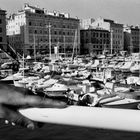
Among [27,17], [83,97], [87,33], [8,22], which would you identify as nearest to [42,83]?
[83,97]

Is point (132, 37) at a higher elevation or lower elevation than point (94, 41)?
higher

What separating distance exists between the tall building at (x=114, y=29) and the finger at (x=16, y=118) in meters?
73.7

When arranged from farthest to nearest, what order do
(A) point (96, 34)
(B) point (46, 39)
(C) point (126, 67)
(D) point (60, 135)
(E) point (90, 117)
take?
(A) point (96, 34)
(B) point (46, 39)
(C) point (126, 67)
(D) point (60, 135)
(E) point (90, 117)

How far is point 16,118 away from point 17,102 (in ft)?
0.13

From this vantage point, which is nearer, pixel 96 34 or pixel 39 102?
pixel 39 102

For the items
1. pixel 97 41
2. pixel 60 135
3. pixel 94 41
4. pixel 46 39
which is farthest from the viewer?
pixel 97 41

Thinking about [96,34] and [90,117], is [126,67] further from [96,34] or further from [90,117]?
[96,34]

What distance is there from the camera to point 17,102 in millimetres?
743

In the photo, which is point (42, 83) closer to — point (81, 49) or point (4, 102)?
point (4, 102)

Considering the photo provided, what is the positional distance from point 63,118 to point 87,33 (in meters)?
69.6

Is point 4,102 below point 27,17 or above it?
below

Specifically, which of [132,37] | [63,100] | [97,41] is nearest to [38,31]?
[97,41]

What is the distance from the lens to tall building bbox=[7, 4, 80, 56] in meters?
57.2

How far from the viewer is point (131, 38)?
81.2 m
